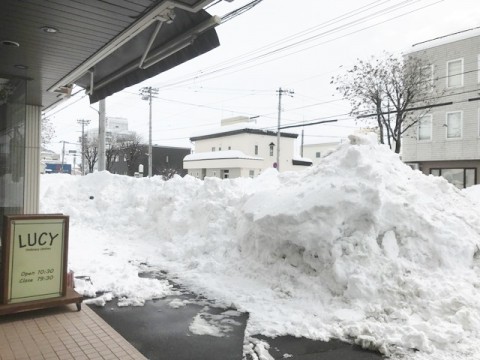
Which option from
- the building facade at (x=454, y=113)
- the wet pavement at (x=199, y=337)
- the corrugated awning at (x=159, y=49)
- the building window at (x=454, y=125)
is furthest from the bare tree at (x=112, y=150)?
the wet pavement at (x=199, y=337)

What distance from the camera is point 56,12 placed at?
403 cm

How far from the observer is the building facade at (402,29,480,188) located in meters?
21.6

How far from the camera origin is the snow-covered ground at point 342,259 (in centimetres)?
489

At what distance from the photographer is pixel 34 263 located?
15.9 ft

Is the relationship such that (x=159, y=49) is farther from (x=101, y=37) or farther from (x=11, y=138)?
(x=11, y=138)

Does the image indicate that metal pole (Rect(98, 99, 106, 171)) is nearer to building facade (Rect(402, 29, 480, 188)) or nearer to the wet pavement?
the wet pavement

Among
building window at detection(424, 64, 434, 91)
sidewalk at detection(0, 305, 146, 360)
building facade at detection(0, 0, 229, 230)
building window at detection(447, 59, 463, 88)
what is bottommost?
sidewalk at detection(0, 305, 146, 360)

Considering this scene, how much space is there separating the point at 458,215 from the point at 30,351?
23.7 feet

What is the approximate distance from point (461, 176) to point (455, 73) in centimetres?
596

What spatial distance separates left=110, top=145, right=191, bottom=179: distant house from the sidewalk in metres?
48.4

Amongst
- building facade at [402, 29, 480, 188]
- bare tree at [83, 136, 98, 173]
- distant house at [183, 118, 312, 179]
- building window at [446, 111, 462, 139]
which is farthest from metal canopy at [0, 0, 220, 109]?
bare tree at [83, 136, 98, 173]

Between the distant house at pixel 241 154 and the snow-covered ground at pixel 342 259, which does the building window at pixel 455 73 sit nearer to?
the snow-covered ground at pixel 342 259

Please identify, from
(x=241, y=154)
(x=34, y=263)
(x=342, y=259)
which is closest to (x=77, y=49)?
(x=34, y=263)

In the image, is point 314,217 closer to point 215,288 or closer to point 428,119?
point 215,288
